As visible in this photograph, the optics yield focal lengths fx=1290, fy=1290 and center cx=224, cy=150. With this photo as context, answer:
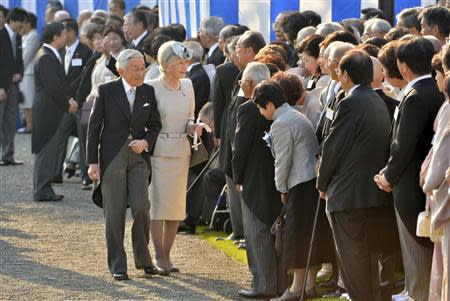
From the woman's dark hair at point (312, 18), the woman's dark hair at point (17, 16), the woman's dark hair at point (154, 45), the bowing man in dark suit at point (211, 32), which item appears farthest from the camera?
the woman's dark hair at point (17, 16)

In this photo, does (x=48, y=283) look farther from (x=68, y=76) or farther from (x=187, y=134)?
(x=68, y=76)

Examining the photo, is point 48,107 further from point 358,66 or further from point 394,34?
point 358,66

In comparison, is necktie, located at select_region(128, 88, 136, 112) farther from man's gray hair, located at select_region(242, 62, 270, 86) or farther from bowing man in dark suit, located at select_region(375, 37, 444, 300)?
bowing man in dark suit, located at select_region(375, 37, 444, 300)

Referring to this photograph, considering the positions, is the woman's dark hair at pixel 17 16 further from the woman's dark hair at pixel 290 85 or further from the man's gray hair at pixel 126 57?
the woman's dark hair at pixel 290 85

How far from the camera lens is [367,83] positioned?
324 inches

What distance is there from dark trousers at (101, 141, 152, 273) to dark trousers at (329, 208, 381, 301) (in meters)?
2.10

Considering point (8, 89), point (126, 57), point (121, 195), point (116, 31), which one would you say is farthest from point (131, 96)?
point (8, 89)

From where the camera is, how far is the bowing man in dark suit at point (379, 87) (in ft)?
27.9

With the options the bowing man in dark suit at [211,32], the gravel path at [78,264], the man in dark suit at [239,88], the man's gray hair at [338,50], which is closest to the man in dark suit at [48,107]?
the gravel path at [78,264]

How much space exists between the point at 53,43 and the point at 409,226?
748cm

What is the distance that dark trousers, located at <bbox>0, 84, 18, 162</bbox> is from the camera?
59.1 feet

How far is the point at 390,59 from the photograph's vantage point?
834 centimetres

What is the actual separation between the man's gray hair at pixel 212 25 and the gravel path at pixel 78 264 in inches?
88.4

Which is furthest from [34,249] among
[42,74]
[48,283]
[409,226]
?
[409,226]
